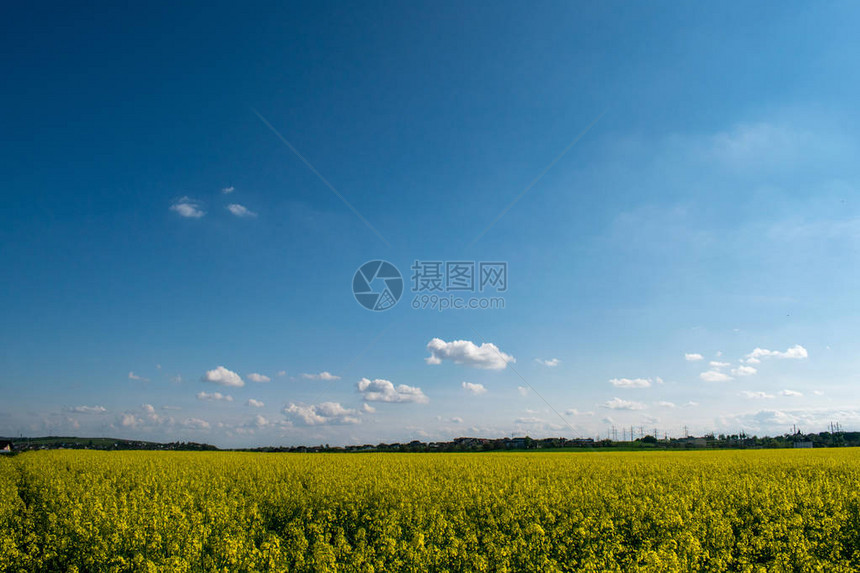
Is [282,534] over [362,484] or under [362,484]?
under

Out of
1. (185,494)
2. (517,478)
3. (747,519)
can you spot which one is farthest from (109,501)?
(747,519)

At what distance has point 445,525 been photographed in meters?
16.1

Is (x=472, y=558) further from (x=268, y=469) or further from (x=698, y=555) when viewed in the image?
(x=268, y=469)

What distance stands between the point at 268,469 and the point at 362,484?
13232 mm

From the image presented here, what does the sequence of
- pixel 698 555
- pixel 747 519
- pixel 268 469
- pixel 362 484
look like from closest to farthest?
pixel 698 555 → pixel 747 519 → pixel 362 484 → pixel 268 469

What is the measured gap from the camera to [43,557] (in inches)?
600

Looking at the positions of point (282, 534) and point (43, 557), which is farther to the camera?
point (282, 534)

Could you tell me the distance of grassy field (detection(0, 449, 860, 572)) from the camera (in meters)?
13.5

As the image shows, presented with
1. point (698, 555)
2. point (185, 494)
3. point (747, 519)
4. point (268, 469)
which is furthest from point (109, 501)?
point (747, 519)

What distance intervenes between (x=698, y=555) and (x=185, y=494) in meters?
→ 22.3

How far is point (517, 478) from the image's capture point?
27062 millimetres

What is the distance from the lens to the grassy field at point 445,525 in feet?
44.4

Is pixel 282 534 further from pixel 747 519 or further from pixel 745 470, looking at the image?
pixel 745 470

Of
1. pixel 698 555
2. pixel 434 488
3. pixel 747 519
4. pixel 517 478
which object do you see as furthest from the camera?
pixel 517 478
